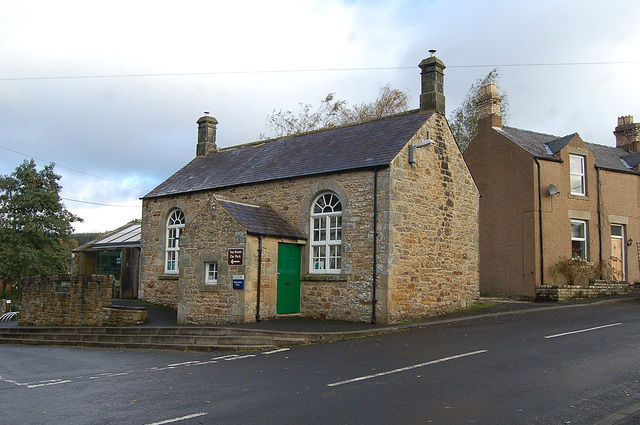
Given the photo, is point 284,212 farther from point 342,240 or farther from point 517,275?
point 517,275

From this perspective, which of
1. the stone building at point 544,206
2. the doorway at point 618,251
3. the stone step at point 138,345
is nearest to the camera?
the stone step at point 138,345

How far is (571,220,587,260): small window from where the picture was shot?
21688 millimetres

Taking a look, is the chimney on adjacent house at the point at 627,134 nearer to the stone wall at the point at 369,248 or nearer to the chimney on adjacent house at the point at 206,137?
the stone wall at the point at 369,248

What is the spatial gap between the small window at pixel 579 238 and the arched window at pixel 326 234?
11192 millimetres

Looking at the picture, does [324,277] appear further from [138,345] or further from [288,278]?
[138,345]

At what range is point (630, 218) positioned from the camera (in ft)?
76.4

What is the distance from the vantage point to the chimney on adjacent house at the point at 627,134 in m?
26.0

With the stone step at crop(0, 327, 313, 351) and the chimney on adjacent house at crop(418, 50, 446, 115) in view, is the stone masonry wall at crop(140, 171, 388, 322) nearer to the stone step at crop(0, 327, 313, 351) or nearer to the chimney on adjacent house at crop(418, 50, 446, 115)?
the stone step at crop(0, 327, 313, 351)

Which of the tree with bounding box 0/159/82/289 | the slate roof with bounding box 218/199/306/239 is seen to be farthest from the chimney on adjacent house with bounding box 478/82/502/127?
the tree with bounding box 0/159/82/289

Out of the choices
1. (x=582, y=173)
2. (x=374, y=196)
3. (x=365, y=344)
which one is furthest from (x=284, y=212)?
(x=582, y=173)

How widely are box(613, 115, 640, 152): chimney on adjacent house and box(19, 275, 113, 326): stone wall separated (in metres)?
24.3

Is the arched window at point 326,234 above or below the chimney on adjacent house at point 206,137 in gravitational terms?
below

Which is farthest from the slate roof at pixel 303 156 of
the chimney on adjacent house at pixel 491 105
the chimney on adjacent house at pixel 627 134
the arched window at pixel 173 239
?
the chimney on adjacent house at pixel 627 134

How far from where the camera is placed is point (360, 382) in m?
7.76
